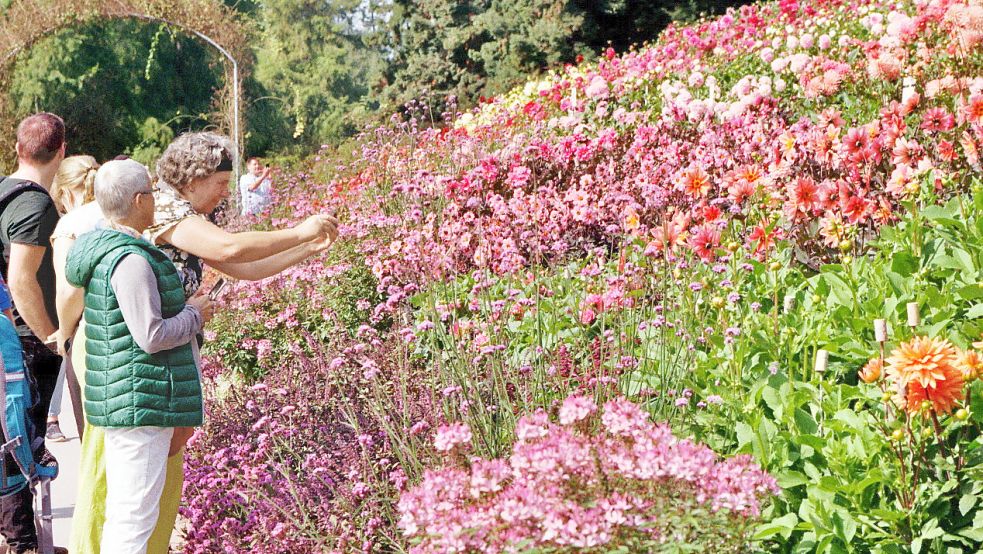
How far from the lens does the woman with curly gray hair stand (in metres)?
3.01

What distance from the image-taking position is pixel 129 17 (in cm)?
1536

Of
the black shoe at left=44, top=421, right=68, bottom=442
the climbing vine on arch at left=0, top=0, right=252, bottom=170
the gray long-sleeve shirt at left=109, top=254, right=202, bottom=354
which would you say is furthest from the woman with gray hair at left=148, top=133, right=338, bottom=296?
the climbing vine on arch at left=0, top=0, right=252, bottom=170

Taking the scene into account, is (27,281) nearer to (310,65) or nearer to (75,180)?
(75,180)

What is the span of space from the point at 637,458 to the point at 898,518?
0.83 metres

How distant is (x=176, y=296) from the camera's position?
9.38 ft

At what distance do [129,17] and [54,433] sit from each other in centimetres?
1118

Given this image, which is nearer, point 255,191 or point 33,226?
point 33,226

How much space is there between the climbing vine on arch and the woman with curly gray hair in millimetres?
12548

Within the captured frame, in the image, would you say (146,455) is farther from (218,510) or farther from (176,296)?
(218,510)

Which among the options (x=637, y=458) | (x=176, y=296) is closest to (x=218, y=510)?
(x=176, y=296)

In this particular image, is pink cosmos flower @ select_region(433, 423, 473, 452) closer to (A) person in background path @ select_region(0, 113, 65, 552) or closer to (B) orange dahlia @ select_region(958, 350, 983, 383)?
(B) orange dahlia @ select_region(958, 350, 983, 383)

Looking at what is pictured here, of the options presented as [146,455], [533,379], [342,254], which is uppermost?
[146,455]

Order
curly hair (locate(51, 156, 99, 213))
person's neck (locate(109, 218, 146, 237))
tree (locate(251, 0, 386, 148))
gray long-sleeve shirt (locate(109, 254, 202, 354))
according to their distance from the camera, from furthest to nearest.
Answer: tree (locate(251, 0, 386, 148)) → curly hair (locate(51, 156, 99, 213)) → person's neck (locate(109, 218, 146, 237)) → gray long-sleeve shirt (locate(109, 254, 202, 354))

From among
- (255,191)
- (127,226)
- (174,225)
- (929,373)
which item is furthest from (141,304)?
(255,191)
